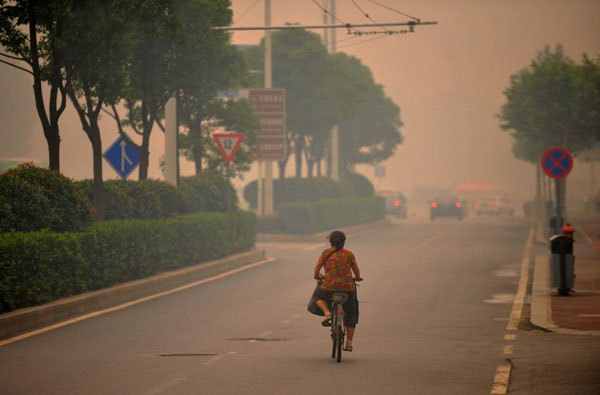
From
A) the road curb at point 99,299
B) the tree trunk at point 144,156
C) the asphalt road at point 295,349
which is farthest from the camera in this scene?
the tree trunk at point 144,156

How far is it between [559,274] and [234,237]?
1133cm

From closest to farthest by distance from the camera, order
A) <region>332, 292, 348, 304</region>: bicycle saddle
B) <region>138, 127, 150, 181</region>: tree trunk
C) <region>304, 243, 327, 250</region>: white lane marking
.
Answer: <region>332, 292, 348, 304</region>: bicycle saddle, <region>138, 127, 150, 181</region>: tree trunk, <region>304, 243, 327, 250</region>: white lane marking

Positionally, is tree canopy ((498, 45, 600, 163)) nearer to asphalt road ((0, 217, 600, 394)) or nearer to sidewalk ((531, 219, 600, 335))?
sidewalk ((531, 219, 600, 335))

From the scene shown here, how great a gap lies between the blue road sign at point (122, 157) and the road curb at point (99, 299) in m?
3.06

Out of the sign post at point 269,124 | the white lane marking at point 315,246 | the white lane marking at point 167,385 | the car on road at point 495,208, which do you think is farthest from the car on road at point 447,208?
the white lane marking at point 167,385

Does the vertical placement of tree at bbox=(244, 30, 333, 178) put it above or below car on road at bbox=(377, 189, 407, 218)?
above

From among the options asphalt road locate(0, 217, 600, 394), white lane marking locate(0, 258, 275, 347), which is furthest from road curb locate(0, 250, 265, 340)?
asphalt road locate(0, 217, 600, 394)

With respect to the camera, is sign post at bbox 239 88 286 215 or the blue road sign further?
sign post at bbox 239 88 286 215

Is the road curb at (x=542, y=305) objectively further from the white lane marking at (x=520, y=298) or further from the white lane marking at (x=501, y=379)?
the white lane marking at (x=501, y=379)

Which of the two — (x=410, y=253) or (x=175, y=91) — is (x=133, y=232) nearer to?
(x=175, y=91)

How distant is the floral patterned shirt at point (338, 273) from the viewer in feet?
37.9

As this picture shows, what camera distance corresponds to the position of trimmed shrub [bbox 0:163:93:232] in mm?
16031

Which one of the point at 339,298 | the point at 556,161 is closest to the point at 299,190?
the point at 556,161

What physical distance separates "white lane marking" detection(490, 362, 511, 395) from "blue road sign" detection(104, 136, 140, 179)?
50.2 feet
